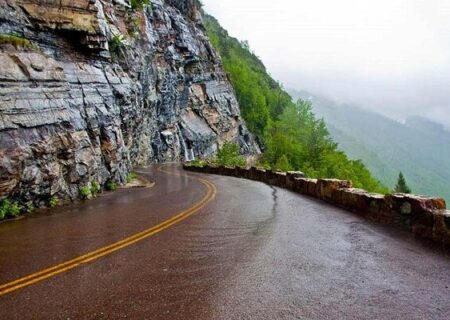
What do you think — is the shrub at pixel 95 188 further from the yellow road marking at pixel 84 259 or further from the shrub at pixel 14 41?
the yellow road marking at pixel 84 259

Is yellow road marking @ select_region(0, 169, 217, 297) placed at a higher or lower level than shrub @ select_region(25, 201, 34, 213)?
A: higher

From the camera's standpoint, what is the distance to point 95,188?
17.3m

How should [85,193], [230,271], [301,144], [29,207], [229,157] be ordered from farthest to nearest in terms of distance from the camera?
[301,144] → [229,157] → [85,193] → [29,207] → [230,271]

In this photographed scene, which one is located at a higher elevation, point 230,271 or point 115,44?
point 115,44

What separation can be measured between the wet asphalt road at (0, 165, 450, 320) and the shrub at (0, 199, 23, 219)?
986 mm

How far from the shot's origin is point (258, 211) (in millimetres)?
12461

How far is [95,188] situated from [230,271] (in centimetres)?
1239

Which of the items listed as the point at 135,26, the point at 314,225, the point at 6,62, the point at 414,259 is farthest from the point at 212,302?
the point at 135,26

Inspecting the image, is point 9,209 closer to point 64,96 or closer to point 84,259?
point 64,96

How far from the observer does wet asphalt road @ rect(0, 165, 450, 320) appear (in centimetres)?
486

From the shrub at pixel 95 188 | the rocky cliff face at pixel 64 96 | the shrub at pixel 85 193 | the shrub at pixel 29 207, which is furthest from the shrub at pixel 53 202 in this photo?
the shrub at pixel 95 188

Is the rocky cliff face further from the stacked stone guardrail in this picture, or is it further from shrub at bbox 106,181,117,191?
the stacked stone guardrail

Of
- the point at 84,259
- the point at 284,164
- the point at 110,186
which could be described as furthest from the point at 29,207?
the point at 284,164

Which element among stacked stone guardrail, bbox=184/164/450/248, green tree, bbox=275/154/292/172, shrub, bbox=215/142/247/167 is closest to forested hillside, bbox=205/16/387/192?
green tree, bbox=275/154/292/172
